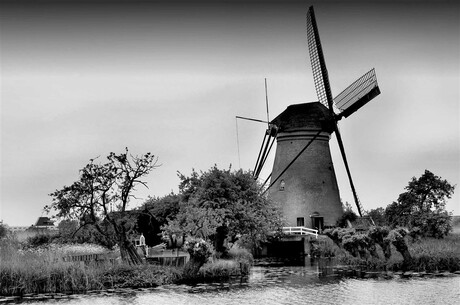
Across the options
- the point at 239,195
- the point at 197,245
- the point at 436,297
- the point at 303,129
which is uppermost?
the point at 303,129

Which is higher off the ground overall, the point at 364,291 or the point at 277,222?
the point at 277,222

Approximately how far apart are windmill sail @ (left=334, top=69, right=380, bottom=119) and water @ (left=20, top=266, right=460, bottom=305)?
24.7 m

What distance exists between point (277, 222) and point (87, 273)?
78.1 feet

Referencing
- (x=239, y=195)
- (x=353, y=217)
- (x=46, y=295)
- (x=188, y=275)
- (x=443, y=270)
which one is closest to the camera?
(x=46, y=295)

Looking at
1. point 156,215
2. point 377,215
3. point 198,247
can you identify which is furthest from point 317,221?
point 198,247

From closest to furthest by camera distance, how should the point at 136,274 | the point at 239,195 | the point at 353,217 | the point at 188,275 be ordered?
the point at 136,274
the point at 188,275
the point at 239,195
the point at 353,217

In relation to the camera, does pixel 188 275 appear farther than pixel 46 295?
Yes

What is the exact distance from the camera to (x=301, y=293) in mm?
24000

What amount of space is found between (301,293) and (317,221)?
3020 centimetres

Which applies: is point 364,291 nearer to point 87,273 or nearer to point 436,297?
point 436,297

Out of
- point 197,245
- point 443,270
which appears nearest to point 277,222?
point 443,270

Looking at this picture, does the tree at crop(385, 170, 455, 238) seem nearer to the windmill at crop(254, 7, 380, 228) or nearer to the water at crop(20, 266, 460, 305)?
the windmill at crop(254, 7, 380, 228)

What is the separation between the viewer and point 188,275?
27875 mm

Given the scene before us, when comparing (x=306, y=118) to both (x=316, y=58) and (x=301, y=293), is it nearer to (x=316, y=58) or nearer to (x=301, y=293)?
(x=316, y=58)
